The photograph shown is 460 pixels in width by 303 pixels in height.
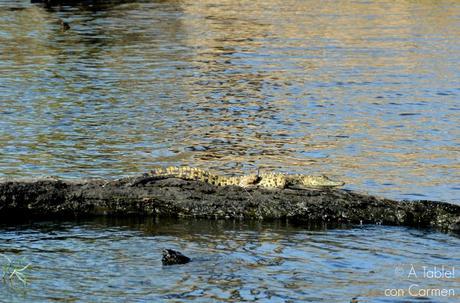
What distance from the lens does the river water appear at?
10656 mm

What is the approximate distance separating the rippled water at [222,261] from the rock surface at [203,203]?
0.16 meters

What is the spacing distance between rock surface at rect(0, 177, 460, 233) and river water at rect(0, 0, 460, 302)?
22 centimetres

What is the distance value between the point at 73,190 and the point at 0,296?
286cm

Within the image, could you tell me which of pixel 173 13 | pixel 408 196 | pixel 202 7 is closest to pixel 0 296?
pixel 408 196

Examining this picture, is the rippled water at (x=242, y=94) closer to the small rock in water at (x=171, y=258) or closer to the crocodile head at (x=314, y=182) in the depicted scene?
the crocodile head at (x=314, y=182)

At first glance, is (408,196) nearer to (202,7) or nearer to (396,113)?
(396,113)

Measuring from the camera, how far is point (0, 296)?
32.3 ft

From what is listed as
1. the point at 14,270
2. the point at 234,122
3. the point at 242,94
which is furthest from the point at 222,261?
the point at 242,94

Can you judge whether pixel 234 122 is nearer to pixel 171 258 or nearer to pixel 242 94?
pixel 242 94

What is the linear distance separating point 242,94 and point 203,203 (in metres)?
12.9

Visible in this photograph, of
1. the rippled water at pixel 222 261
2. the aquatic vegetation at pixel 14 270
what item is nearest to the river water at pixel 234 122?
the rippled water at pixel 222 261

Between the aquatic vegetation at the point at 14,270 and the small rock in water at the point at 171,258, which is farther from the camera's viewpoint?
the small rock in water at the point at 171,258

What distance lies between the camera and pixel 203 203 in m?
12.3

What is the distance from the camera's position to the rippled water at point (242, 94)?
17219 mm
